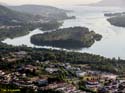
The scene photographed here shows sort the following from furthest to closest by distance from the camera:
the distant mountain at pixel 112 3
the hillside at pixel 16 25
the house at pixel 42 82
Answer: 1. the distant mountain at pixel 112 3
2. the hillside at pixel 16 25
3. the house at pixel 42 82

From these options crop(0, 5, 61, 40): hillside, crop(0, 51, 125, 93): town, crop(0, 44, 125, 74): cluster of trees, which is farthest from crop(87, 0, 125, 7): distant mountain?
crop(0, 51, 125, 93): town

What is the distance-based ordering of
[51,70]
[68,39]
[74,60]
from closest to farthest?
[51,70], [74,60], [68,39]

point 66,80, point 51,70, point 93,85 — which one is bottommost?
point 93,85

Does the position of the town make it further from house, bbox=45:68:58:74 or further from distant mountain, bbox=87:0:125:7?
distant mountain, bbox=87:0:125:7

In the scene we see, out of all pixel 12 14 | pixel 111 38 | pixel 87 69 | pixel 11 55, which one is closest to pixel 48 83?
pixel 87 69

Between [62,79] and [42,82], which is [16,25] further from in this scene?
[42,82]

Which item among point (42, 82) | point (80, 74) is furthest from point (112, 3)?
point (42, 82)

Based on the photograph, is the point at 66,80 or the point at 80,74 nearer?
the point at 66,80

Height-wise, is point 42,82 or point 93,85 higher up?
point 42,82

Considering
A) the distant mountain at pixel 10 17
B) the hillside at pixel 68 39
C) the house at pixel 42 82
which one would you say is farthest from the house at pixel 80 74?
the distant mountain at pixel 10 17

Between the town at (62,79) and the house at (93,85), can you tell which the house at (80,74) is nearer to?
the town at (62,79)
